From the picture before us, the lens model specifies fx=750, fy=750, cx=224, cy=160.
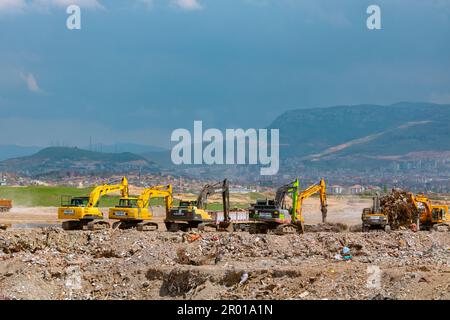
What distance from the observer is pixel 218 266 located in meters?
25.8

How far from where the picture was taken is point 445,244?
35031 mm

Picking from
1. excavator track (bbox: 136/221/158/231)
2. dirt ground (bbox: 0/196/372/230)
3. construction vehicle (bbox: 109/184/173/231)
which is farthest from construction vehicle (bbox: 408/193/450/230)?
dirt ground (bbox: 0/196/372/230)

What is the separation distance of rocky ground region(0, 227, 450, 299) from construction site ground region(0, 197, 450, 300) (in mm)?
33

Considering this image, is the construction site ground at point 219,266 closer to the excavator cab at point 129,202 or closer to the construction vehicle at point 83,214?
the construction vehicle at point 83,214

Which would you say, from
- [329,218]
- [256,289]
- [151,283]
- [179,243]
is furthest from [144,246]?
[329,218]

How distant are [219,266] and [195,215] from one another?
12.5 meters

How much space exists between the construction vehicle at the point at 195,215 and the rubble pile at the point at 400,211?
29.8ft

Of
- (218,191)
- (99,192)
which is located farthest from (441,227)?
A: (99,192)

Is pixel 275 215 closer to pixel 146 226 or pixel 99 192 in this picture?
pixel 146 226

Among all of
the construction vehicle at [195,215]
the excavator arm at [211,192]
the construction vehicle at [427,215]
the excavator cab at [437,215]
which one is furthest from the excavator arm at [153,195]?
the excavator cab at [437,215]

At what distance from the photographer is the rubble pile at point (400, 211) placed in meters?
41.5
